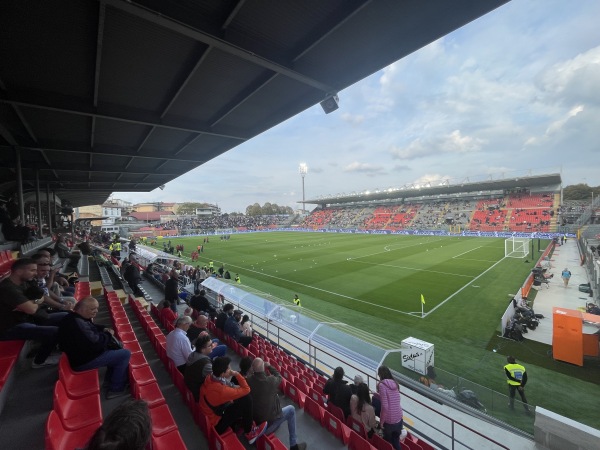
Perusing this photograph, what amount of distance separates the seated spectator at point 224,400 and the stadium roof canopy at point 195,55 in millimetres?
4522

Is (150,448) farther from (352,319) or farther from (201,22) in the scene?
(352,319)

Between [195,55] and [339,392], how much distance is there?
6.20 meters

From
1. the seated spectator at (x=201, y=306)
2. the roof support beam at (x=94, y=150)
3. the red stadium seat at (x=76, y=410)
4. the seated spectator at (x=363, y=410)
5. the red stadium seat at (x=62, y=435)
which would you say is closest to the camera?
the red stadium seat at (x=62, y=435)

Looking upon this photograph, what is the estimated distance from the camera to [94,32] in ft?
14.0

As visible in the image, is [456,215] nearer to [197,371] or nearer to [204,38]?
[204,38]

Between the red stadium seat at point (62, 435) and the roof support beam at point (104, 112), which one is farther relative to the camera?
the roof support beam at point (104, 112)

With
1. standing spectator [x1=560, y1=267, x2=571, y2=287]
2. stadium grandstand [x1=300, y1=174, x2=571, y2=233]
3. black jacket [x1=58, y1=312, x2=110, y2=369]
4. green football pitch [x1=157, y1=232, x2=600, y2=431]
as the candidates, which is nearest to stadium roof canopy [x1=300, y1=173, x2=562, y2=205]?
stadium grandstand [x1=300, y1=174, x2=571, y2=233]

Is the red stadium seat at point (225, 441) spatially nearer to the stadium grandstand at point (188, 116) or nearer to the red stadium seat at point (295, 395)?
the stadium grandstand at point (188, 116)

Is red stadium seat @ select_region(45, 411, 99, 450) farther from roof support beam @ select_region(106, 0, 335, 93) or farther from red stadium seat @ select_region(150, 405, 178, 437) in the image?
roof support beam @ select_region(106, 0, 335, 93)

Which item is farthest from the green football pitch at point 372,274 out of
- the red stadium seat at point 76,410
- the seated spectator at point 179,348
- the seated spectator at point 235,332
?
the red stadium seat at point 76,410

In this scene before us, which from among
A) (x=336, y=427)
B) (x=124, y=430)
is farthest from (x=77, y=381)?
(x=336, y=427)

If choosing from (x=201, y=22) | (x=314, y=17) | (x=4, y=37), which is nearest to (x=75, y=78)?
(x=4, y=37)

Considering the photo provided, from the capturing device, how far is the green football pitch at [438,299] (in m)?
8.07

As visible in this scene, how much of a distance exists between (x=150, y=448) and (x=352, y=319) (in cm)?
1115
